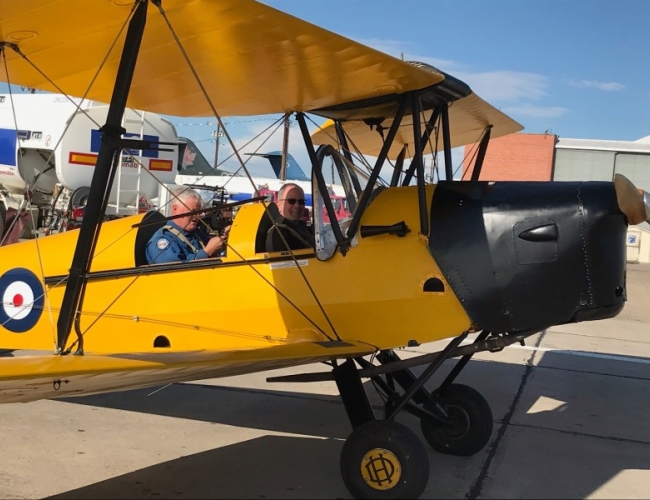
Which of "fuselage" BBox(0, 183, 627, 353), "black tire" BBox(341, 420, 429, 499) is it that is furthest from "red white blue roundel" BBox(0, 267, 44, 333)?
"black tire" BBox(341, 420, 429, 499)

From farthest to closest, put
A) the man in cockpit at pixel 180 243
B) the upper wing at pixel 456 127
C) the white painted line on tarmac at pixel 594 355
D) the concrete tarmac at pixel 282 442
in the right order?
the white painted line on tarmac at pixel 594 355 → the upper wing at pixel 456 127 → the man in cockpit at pixel 180 243 → the concrete tarmac at pixel 282 442

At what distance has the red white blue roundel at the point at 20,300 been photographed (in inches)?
193

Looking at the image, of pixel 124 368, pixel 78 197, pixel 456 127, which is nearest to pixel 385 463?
pixel 124 368

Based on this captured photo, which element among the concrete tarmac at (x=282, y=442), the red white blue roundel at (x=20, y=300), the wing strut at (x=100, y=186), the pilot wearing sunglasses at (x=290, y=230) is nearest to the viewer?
the wing strut at (x=100, y=186)

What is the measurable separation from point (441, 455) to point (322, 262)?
1451 millimetres

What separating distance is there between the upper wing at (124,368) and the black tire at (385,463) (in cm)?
45

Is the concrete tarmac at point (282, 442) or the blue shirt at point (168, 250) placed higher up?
the blue shirt at point (168, 250)

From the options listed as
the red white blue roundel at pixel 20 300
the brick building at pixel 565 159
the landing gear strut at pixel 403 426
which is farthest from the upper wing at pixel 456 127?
the brick building at pixel 565 159

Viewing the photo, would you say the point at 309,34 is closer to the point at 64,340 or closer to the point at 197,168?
the point at 64,340

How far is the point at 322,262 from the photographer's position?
409 cm

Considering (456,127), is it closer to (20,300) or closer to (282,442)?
(282,442)

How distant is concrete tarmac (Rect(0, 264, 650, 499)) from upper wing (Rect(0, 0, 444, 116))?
2.26 meters

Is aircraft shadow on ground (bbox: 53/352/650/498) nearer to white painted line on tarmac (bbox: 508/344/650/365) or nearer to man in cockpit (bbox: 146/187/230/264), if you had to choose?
white painted line on tarmac (bbox: 508/344/650/365)

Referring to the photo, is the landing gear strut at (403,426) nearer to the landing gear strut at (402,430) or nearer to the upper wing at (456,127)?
the landing gear strut at (402,430)
